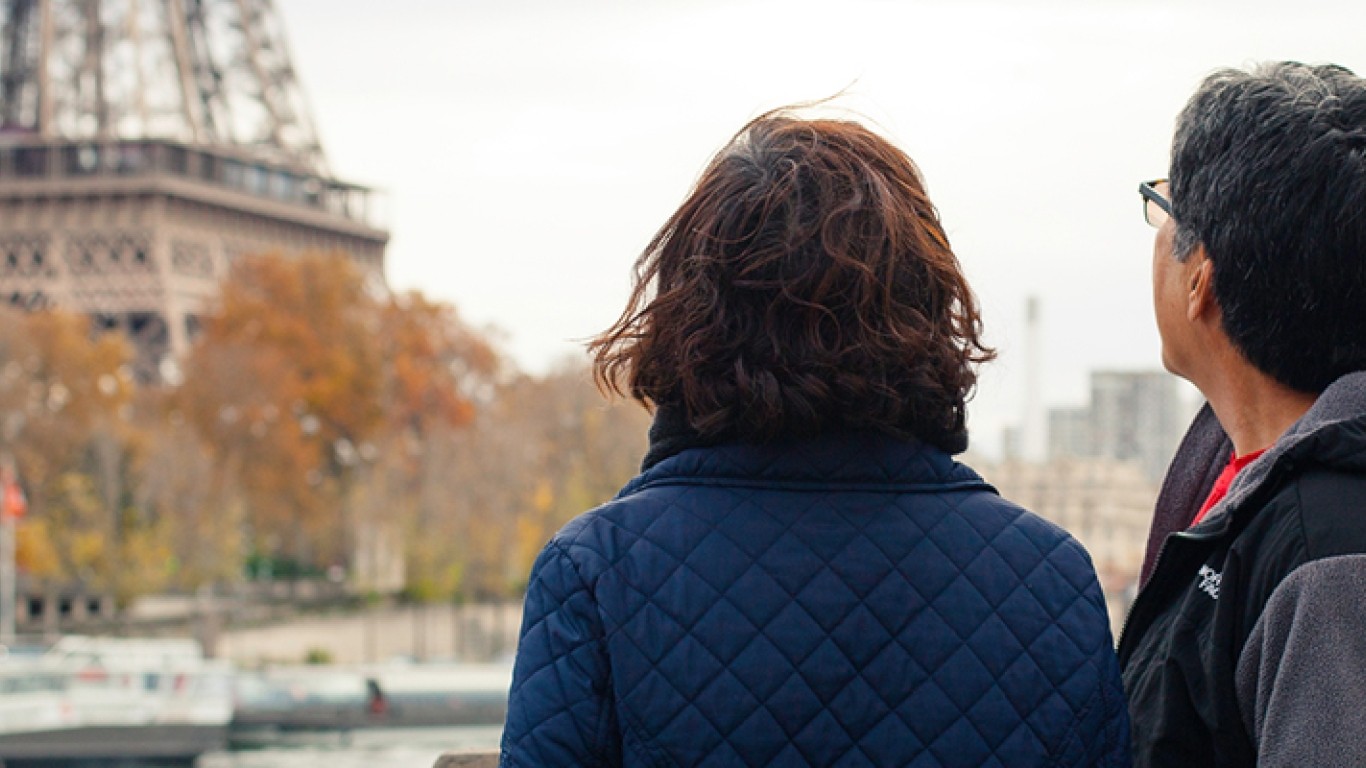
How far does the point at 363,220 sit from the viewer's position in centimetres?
4644

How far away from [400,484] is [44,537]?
21.5ft

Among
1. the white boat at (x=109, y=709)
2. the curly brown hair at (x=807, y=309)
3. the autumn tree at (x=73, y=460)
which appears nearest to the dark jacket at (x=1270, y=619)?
the curly brown hair at (x=807, y=309)

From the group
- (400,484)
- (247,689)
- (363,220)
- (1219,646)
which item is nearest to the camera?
(1219,646)

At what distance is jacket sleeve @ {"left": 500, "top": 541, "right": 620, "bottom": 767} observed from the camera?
182 cm

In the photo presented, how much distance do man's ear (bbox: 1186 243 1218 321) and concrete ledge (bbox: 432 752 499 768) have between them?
3.77 feet

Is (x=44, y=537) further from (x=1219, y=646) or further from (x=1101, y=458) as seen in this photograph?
(x=1219, y=646)

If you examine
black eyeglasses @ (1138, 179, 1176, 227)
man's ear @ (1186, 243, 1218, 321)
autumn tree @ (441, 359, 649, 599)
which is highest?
black eyeglasses @ (1138, 179, 1176, 227)

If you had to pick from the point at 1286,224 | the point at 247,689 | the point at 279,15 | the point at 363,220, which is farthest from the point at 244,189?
the point at 1286,224

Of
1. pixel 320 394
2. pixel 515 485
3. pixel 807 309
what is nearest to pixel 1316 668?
pixel 807 309

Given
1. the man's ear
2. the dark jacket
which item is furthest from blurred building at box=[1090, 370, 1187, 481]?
the dark jacket

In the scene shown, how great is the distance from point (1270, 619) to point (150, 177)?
1646 inches

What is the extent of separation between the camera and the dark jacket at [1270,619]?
181cm

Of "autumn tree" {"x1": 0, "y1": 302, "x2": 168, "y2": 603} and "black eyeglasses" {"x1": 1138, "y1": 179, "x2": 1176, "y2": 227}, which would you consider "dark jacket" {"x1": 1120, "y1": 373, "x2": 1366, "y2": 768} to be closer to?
"black eyeglasses" {"x1": 1138, "y1": 179, "x2": 1176, "y2": 227}

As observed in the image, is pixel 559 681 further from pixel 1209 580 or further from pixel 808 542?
pixel 1209 580
